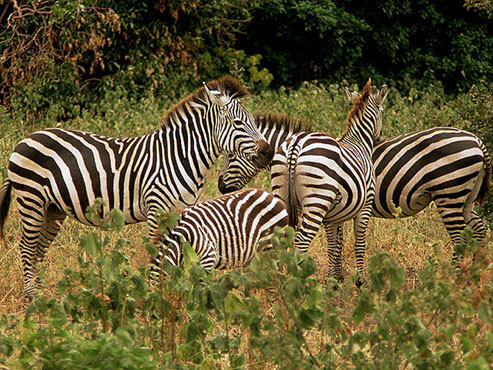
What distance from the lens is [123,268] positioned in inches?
159

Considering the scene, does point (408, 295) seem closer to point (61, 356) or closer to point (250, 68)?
point (61, 356)

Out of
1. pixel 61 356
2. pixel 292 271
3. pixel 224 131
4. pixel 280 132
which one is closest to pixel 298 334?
pixel 292 271

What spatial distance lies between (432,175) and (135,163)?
258cm

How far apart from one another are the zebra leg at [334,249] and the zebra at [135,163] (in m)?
1.02

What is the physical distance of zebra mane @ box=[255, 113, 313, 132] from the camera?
7.46m

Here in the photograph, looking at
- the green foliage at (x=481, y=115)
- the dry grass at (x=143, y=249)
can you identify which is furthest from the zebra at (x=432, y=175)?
the green foliage at (x=481, y=115)

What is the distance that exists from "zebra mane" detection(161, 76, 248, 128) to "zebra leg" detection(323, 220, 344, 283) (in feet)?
4.98

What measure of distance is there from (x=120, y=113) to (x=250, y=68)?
5.53 metres

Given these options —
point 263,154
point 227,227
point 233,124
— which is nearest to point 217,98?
point 233,124

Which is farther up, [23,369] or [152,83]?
[152,83]

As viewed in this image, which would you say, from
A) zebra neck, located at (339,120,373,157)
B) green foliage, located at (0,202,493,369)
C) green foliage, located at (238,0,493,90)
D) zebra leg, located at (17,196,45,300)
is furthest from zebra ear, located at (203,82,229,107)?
green foliage, located at (238,0,493,90)

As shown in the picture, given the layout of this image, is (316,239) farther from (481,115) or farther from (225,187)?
(481,115)

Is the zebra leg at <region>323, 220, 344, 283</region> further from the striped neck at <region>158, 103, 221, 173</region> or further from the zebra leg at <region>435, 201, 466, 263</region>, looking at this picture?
the striped neck at <region>158, 103, 221, 173</region>

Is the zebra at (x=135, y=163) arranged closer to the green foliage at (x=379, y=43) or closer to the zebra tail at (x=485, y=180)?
the zebra tail at (x=485, y=180)
